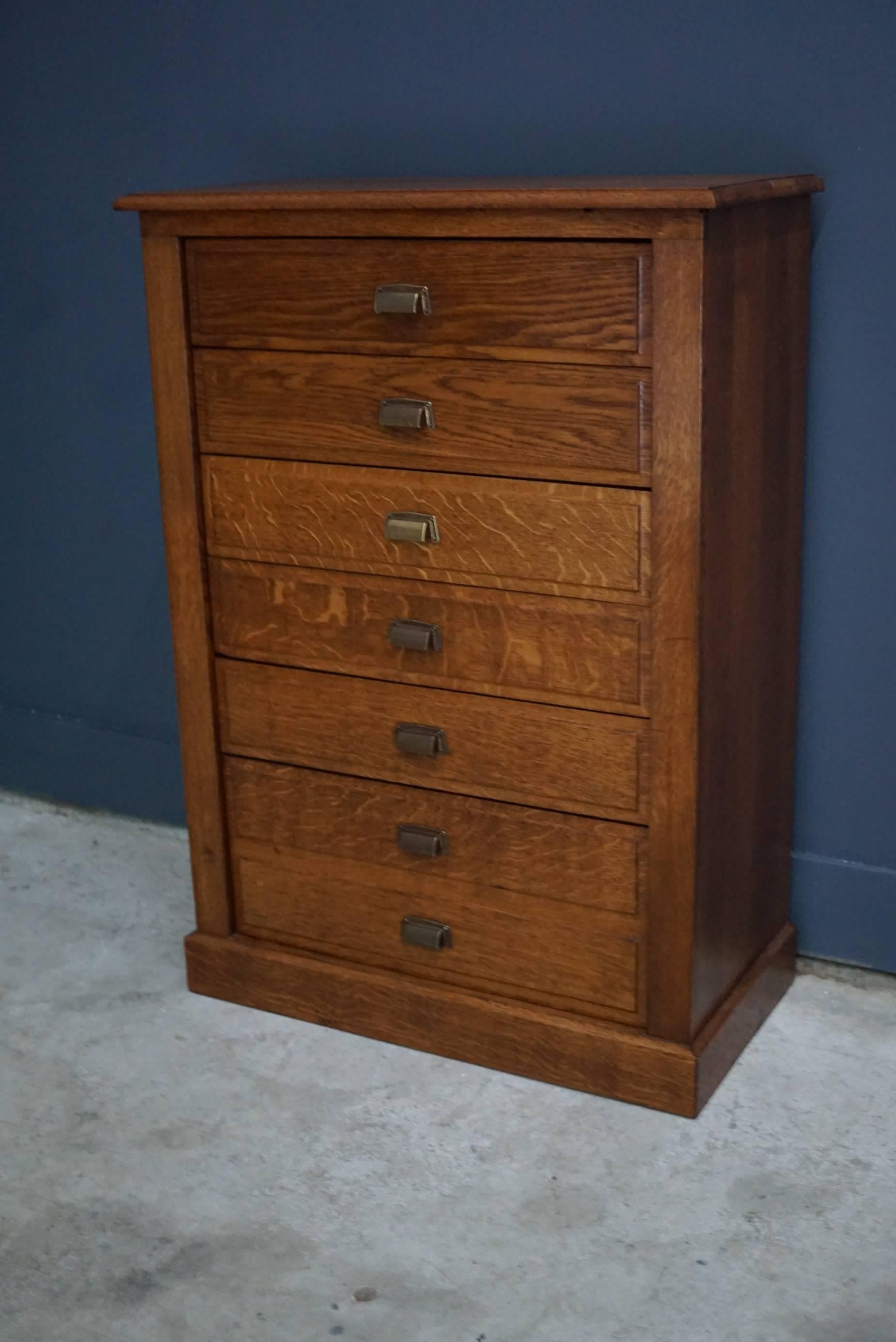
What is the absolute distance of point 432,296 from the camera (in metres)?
1.91

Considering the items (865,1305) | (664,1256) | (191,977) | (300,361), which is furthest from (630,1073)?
(300,361)

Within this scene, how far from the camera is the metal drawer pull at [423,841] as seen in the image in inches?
83.8

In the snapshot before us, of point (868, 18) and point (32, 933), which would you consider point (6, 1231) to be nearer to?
point (32, 933)

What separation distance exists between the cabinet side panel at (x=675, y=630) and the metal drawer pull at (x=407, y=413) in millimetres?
304

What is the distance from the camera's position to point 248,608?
2199 millimetres

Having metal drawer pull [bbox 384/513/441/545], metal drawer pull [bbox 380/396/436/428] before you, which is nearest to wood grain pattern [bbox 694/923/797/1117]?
metal drawer pull [bbox 384/513/441/545]

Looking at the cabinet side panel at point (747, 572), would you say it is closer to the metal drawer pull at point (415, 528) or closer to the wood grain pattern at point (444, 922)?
the wood grain pattern at point (444, 922)

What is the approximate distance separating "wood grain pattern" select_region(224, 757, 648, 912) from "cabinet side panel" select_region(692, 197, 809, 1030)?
11cm

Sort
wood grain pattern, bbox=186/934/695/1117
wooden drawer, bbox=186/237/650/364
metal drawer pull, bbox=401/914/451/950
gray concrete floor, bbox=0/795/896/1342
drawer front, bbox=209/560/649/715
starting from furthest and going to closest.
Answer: metal drawer pull, bbox=401/914/451/950 < wood grain pattern, bbox=186/934/695/1117 < drawer front, bbox=209/560/649/715 < wooden drawer, bbox=186/237/650/364 < gray concrete floor, bbox=0/795/896/1342

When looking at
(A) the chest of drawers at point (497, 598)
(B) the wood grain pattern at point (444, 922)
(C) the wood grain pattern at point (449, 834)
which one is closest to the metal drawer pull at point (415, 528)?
(A) the chest of drawers at point (497, 598)

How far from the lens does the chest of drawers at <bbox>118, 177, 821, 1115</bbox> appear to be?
1.84 m

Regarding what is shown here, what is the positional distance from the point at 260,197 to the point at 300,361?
0.21m

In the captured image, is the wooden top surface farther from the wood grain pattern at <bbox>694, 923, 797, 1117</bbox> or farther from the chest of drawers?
the wood grain pattern at <bbox>694, 923, 797, 1117</bbox>

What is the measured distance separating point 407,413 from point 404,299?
0.14 metres
